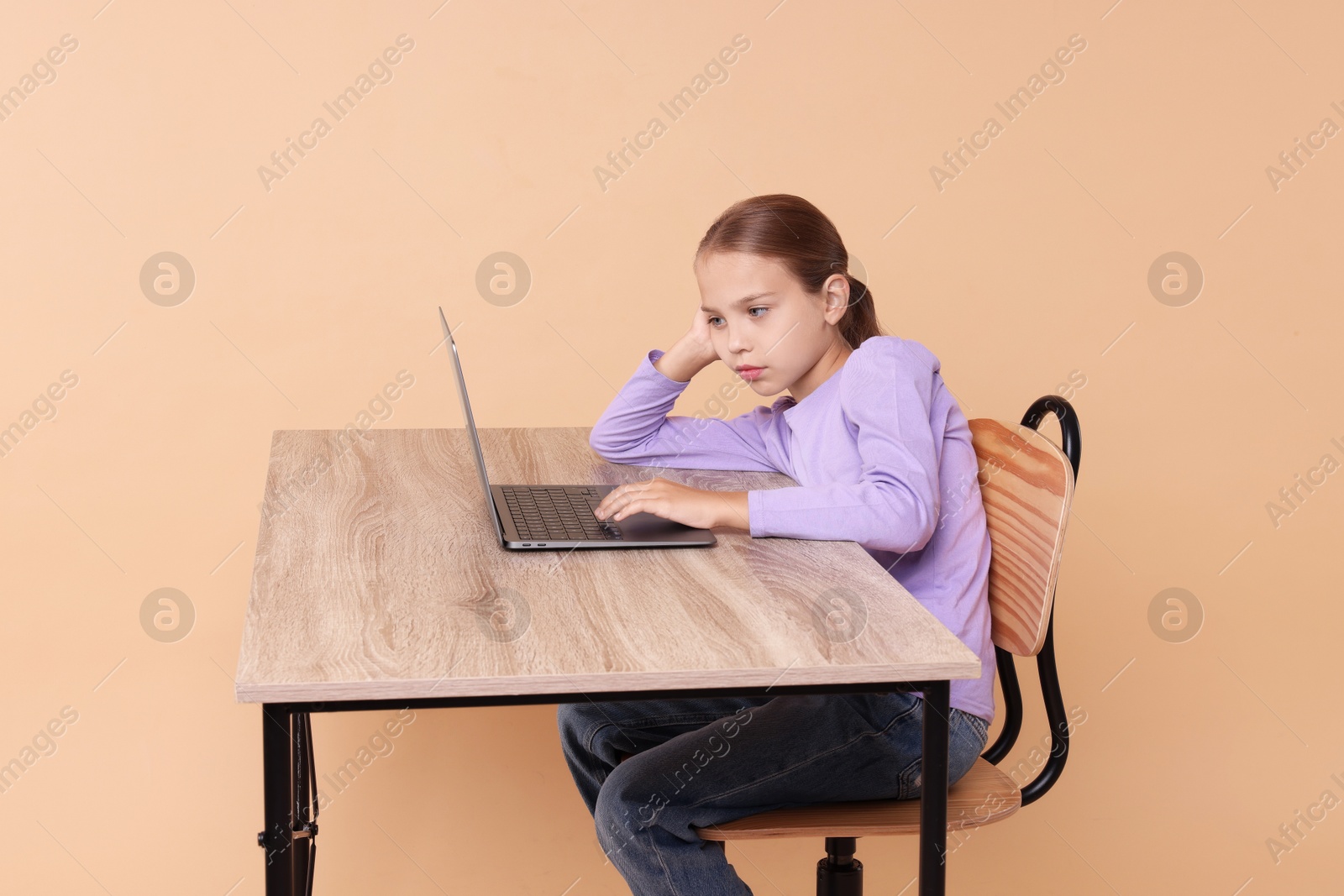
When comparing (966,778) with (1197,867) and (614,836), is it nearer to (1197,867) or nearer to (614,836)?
(614,836)

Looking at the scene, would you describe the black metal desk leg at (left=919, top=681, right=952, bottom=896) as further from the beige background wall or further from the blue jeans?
the beige background wall

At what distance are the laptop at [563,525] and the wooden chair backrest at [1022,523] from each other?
1.18 ft

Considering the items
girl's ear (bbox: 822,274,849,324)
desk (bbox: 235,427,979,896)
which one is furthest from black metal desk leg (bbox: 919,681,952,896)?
girl's ear (bbox: 822,274,849,324)

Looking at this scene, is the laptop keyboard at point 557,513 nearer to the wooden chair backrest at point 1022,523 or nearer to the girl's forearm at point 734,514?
the girl's forearm at point 734,514

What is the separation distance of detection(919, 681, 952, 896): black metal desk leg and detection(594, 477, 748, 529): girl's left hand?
35 cm

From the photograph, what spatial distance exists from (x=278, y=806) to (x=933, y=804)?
0.54 metres

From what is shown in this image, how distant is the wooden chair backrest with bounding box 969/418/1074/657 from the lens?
132 cm

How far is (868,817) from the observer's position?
1.26 m

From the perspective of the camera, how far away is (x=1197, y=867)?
2.28 meters

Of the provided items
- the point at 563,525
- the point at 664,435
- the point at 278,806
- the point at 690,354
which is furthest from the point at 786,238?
the point at 278,806

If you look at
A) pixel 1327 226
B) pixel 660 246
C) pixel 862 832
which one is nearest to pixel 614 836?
pixel 862 832

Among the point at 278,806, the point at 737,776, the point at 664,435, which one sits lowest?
the point at 278,806

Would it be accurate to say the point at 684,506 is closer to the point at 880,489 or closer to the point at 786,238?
the point at 880,489

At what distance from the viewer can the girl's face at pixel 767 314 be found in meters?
1.52
